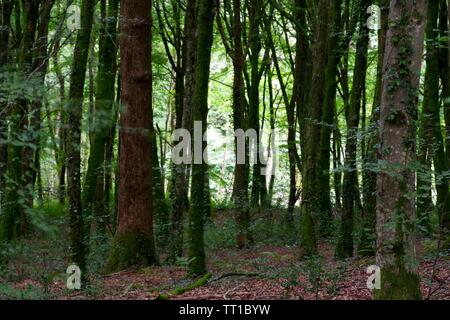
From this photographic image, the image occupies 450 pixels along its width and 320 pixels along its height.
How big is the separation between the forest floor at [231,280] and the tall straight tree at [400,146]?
71 centimetres

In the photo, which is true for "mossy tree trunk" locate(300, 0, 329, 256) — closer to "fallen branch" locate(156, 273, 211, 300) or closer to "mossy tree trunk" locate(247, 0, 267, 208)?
"fallen branch" locate(156, 273, 211, 300)

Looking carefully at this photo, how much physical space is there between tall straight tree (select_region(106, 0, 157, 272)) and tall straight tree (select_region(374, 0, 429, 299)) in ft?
20.9

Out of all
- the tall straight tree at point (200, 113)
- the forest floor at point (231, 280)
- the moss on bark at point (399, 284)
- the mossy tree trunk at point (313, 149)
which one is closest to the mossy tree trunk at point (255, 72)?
the mossy tree trunk at point (313, 149)

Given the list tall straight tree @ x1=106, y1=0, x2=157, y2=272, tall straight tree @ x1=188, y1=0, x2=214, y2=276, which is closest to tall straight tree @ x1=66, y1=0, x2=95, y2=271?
tall straight tree @ x1=188, y1=0, x2=214, y2=276

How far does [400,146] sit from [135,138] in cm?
668

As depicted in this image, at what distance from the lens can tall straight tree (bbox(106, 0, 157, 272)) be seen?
11148 mm

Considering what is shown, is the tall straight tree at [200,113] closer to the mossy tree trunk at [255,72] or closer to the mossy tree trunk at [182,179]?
the mossy tree trunk at [182,179]

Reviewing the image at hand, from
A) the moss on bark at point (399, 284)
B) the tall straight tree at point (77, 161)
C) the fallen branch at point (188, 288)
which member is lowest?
the fallen branch at point (188, 288)

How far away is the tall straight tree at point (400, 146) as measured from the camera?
562cm

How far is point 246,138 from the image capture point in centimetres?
1834

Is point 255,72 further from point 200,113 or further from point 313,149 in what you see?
point 200,113

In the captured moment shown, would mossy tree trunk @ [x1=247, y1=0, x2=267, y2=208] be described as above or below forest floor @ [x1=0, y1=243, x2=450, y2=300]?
above
